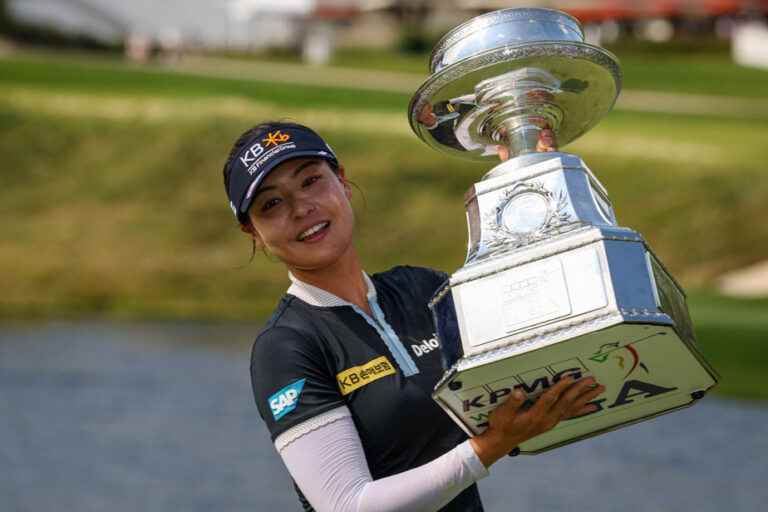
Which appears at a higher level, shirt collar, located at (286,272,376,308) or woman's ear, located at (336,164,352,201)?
woman's ear, located at (336,164,352,201)

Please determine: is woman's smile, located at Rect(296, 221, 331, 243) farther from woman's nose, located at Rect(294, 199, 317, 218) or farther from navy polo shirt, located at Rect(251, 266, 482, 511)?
navy polo shirt, located at Rect(251, 266, 482, 511)

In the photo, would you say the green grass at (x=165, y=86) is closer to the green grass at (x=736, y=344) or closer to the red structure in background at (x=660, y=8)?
the green grass at (x=736, y=344)

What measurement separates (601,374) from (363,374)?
51cm

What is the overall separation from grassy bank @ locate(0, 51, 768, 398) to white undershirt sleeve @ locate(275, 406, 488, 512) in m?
14.7

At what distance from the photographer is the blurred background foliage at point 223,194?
71.3ft

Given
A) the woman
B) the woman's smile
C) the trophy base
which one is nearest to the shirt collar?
the woman

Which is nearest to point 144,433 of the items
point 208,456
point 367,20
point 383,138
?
point 208,456

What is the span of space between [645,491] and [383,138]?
57.6 feet

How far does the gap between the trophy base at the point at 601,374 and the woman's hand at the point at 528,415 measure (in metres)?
0.02

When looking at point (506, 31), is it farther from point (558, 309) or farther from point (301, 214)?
point (558, 309)

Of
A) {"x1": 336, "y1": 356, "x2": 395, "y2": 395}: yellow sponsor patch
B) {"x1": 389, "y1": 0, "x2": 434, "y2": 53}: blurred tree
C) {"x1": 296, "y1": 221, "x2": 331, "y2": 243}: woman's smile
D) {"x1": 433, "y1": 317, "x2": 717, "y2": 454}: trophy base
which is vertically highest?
{"x1": 389, "y1": 0, "x2": 434, "y2": 53}: blurred tree

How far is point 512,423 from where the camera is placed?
2812 millimetres

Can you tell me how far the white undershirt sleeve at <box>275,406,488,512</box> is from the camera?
110 inches

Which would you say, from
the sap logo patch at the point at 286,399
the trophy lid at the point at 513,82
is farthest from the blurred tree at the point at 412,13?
the sap logo patch at the point at 286,399
